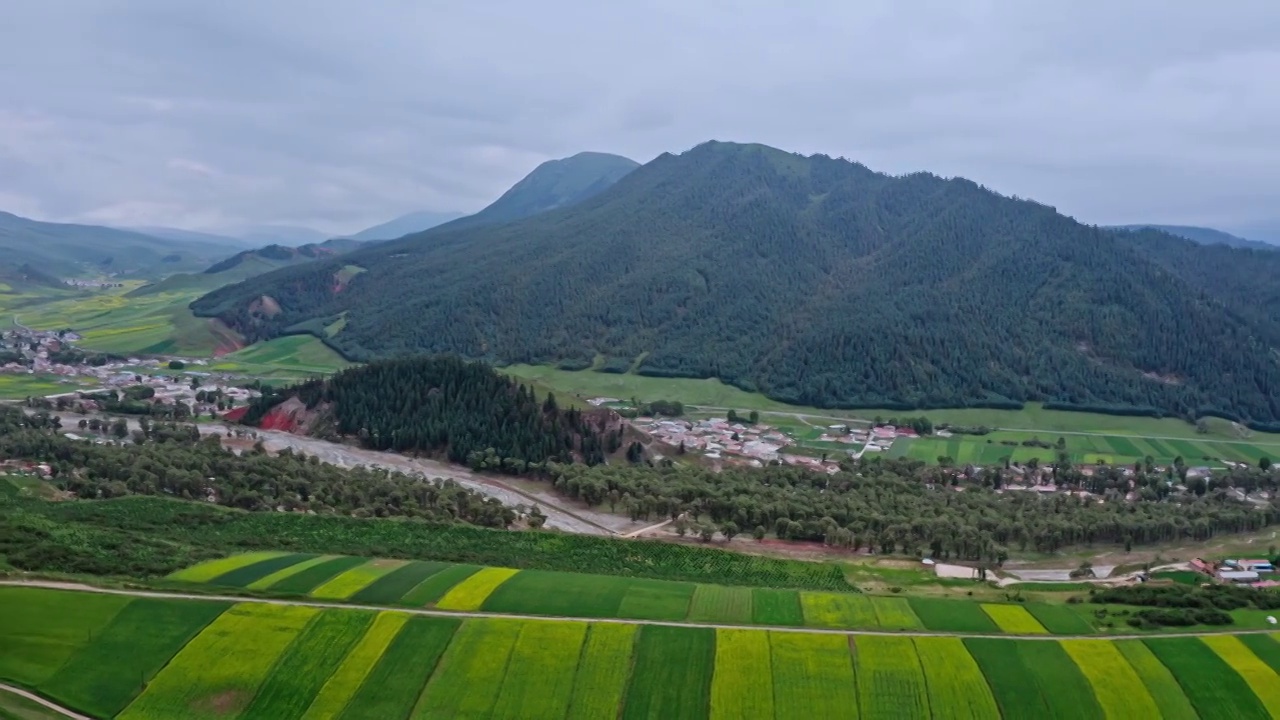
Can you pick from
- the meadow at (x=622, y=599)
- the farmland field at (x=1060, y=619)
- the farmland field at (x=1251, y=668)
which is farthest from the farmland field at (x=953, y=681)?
the farmland field at (x=1251, y=668)

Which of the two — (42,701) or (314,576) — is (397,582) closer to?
(314,576)

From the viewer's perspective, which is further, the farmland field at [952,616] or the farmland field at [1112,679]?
the farmland field at [952,616]

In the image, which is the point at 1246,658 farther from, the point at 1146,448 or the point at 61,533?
the point at 1146,448

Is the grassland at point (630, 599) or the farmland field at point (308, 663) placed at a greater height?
the grassland at point (630, 599)

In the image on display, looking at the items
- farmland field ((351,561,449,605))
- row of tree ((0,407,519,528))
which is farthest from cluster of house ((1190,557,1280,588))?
farmland field ((351,561,449,605))

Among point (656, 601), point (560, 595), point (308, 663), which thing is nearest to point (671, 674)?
point (656, 601)

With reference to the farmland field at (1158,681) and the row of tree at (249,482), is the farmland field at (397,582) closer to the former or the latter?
the row of tree at (249,482)

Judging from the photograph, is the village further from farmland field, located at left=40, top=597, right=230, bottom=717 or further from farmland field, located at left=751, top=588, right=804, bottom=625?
farmland field, located at left=751, top=588, right=804, bottom=625

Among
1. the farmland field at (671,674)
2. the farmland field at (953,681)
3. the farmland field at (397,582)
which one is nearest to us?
the farmland field at (671,674)
